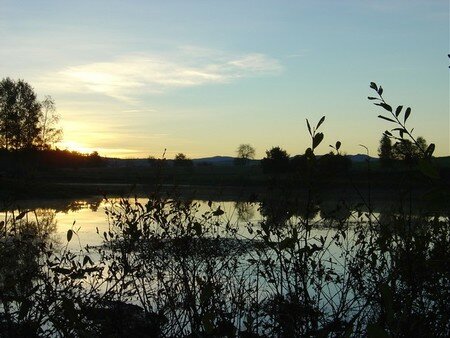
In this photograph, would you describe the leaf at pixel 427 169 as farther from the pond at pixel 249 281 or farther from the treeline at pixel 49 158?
the treeline at pixel 49 158

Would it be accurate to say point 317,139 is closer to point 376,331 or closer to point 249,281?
point 376,331

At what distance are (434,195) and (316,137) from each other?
779 millimetres

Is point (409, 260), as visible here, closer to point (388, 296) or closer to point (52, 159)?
point (388, 296)

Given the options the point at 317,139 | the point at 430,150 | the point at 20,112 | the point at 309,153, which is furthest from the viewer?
the point at 20,112

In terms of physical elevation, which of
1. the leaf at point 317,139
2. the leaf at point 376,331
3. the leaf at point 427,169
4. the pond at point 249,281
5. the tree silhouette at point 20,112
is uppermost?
the tree silhouette at point 20,112

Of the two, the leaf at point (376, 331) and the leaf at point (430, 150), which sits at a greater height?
the leaf at point (430, 150)

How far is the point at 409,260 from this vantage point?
2.89 meters

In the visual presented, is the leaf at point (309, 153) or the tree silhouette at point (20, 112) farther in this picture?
the tree silhouette at point (20, 112)

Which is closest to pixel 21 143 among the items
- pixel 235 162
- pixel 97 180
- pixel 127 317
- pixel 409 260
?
pixel 97 180

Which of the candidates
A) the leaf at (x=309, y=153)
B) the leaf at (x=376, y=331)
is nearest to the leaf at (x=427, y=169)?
the leaf at (x=376, y=331)

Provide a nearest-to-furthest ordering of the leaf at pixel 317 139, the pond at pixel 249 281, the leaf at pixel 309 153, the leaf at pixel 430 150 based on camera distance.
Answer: the leaf at pixel 430 150, the leaf at pixel 317 139, the leaf at pixel 309 153, the pond at pixel 249 281

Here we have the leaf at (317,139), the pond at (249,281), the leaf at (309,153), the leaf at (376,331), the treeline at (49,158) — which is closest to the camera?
the leaf at (376,331)

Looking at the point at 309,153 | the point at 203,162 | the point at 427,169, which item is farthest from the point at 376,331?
the point at 203,162

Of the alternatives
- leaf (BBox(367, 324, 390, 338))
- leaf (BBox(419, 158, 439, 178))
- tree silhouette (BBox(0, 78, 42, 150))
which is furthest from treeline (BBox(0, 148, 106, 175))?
leaf (BBox(367, 324, 390, 338))
